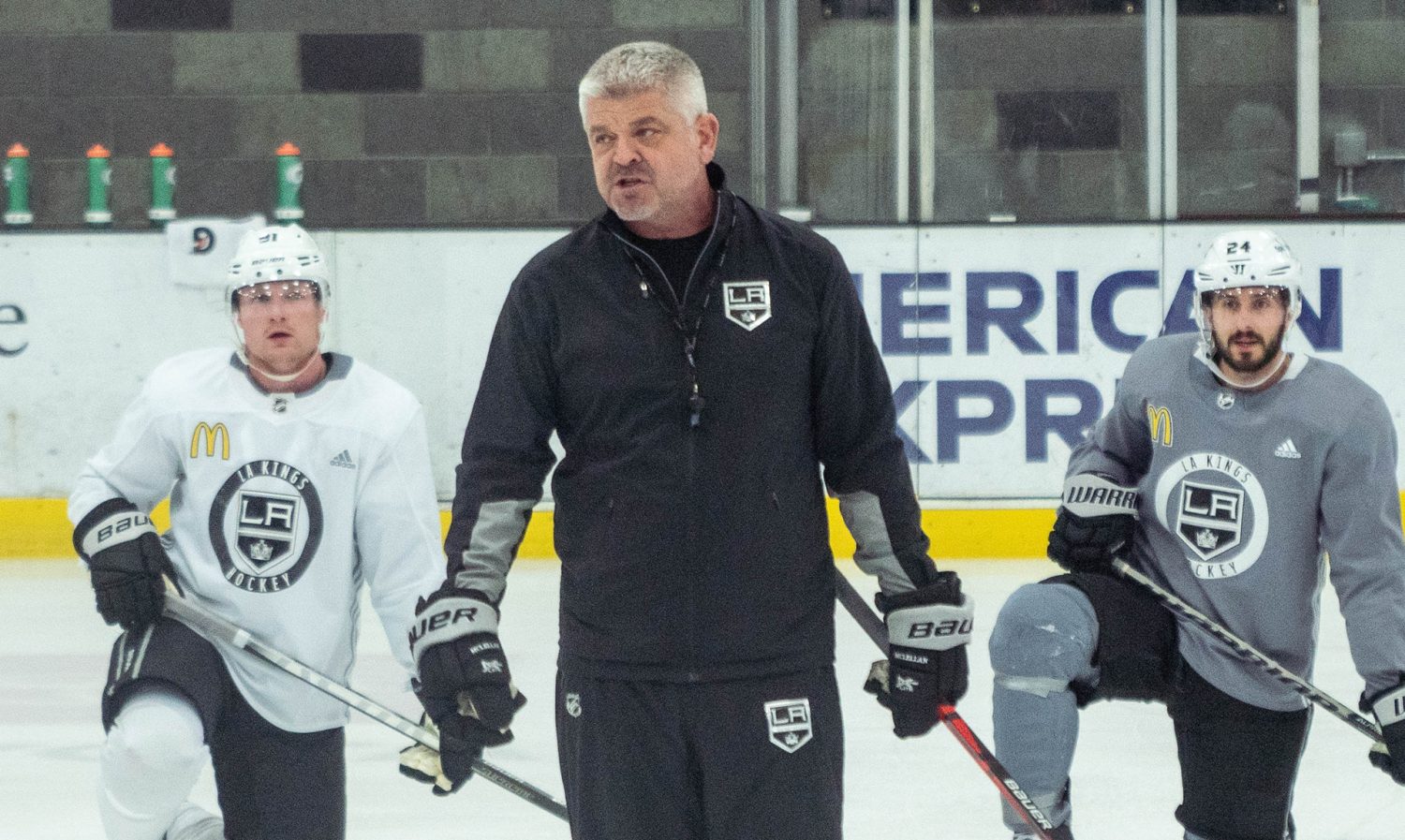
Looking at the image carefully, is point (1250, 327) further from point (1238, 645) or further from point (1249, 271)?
point (1238, 645)

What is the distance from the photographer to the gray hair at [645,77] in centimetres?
232

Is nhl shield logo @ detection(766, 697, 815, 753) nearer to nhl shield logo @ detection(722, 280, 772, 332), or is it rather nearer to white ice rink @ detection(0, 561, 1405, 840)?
nhl shield logo @ detection(722, 280, 772, 332)

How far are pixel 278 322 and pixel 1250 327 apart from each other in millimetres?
1404

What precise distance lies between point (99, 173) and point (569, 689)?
5.90 metres

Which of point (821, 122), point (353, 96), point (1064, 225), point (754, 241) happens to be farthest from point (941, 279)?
point (754, 241)

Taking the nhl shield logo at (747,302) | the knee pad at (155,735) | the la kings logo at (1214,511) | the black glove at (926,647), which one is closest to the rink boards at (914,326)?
the la kings logo at (1214,511)

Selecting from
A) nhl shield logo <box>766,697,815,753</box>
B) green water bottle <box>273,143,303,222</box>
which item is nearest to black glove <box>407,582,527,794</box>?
nhl shield logo <box>766,697,815,753</box>

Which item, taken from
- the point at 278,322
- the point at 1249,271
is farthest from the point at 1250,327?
the point at 278,322

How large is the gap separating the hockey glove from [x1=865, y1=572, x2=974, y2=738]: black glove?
92 cm

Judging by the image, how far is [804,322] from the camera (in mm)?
2365

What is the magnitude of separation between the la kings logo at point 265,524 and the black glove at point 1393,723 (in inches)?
58.3

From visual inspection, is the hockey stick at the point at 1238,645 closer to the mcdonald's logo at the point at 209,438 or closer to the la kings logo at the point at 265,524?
the la kings logo at the point at 265,524

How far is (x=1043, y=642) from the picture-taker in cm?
324

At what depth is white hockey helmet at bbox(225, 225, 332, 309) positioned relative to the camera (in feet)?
10.2
